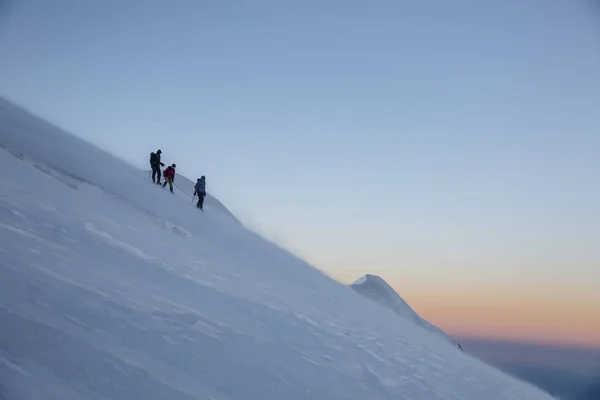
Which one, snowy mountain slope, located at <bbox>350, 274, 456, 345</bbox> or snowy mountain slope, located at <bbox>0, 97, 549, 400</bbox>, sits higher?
snowy mountain slope, located at <bbox>350, 274, 456, 345</bbox>

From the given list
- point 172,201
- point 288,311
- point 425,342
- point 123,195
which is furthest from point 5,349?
point 172,201

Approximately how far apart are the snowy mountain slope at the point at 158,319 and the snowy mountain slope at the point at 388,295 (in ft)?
86.1

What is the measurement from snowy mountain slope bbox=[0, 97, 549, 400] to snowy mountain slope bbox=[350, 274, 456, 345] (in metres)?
26.2

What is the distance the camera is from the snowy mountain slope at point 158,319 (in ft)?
16.9

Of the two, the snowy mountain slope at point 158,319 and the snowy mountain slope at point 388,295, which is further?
the snowy mountain slope at point 388,295

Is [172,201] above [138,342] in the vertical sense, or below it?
above

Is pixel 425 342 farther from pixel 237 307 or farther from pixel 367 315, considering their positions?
pixel 237 307

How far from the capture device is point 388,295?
41.3 meters

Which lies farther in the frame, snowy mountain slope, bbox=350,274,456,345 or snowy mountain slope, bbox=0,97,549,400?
snowy mountain slope, bbox=350,274,456,345

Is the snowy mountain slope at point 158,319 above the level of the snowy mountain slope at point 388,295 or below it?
below

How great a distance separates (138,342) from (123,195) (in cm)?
983

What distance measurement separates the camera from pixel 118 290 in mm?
7020

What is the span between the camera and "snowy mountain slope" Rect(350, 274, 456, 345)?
3941cm

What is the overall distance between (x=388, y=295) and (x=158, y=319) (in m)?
36.9
